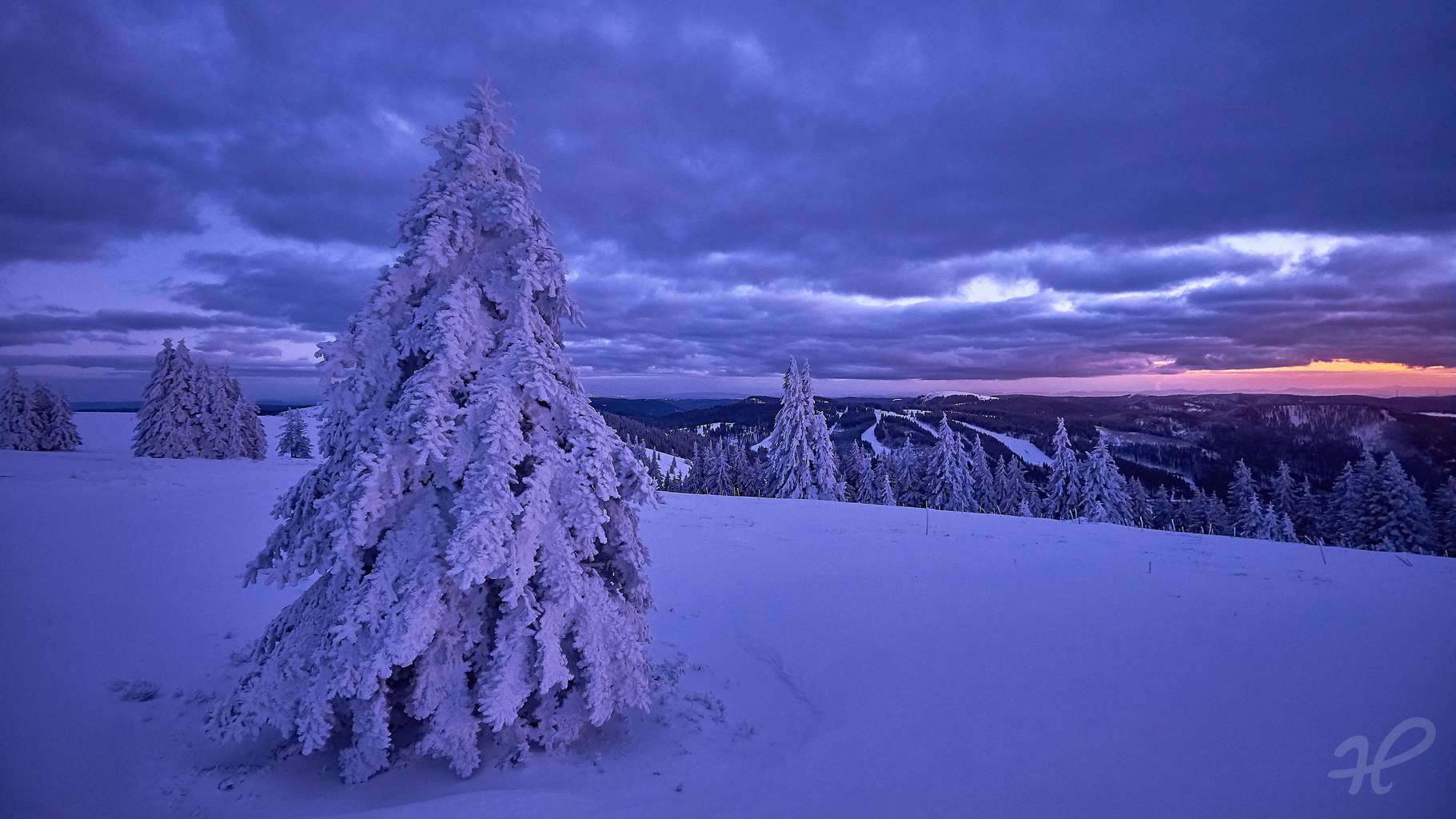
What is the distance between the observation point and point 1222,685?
8.27 m

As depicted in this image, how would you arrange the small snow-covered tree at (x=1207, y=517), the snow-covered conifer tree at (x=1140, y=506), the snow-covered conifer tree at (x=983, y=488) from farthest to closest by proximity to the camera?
the snow-covered conifer tree at (x=1140, y=506), the snow-covered conifer tree at (x=983, y=488), the small snow-covered tree at (x=1207, y=517)

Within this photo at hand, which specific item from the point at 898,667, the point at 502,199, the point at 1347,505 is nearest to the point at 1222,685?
the point at 898,667

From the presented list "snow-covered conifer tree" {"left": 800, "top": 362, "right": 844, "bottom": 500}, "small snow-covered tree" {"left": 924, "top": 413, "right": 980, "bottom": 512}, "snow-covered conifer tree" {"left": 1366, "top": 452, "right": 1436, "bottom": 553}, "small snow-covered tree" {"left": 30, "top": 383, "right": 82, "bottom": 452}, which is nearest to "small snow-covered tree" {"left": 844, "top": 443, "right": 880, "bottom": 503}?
"small snow-covered tree" {"left": 924, "top": 413, "right": 980, "bottom": 512}

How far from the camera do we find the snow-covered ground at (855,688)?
5.78 meters

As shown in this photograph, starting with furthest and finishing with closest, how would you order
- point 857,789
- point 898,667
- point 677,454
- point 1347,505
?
point 677,454 → point 1347,505 → point 898,667 → point 857,789

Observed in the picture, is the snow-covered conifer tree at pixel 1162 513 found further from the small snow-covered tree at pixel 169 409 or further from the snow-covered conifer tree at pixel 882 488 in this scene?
the small snow-covered tree at pixel 169 409

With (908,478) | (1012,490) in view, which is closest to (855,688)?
(1012,490)

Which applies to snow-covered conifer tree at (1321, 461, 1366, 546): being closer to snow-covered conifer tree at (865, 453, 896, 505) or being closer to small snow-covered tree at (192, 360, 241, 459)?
snow-covered conifer tree at (865, 453, 896, 505)

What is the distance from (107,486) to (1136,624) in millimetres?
27781

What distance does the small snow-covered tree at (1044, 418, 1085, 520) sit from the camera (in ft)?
147

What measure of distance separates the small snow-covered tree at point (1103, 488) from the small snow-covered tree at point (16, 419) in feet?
239

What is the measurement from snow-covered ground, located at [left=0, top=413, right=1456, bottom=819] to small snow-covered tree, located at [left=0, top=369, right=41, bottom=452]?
108 feet

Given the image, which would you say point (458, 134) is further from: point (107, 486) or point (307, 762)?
point (107, 486)

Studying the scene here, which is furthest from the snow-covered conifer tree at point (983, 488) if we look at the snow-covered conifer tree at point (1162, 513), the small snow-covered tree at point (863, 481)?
the snow-covered conifer tree at point (1162, 513)
